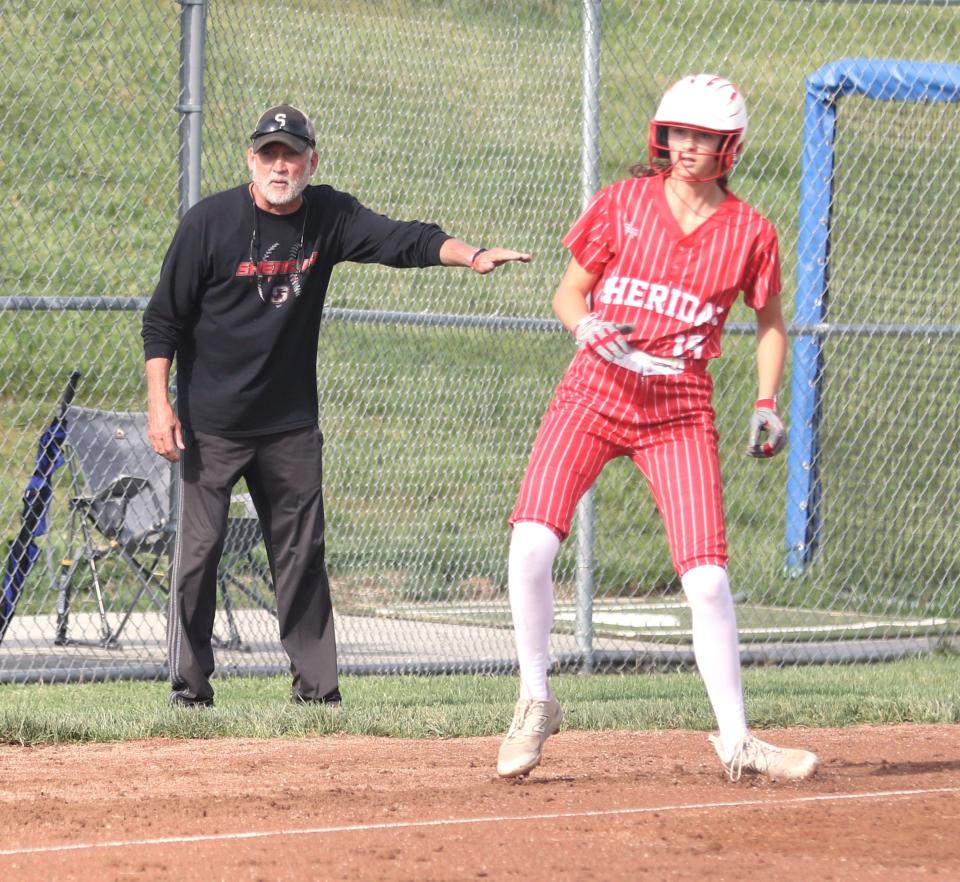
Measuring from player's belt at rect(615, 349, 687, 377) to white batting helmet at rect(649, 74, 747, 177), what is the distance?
22.8 inches

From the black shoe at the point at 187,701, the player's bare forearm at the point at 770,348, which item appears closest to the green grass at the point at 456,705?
the black shoe at the point at 187,701

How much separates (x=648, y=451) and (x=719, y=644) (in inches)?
23.7

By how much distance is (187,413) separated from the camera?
6363 mm

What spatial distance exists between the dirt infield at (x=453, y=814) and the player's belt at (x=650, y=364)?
1220 millimetres

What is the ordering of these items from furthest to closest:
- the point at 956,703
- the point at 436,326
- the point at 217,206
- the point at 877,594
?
the point at 877,594 < the point at 436,326 < the point at 956,703 < the point at 217,206

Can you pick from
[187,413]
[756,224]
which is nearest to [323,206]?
[187,413]

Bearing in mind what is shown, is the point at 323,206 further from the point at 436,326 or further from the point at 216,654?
the point at 216,654

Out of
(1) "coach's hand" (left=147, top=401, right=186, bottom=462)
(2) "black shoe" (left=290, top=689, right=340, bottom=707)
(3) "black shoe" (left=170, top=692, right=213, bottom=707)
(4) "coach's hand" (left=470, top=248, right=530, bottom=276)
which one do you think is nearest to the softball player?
(4) "coach's hand" (left=470, top=248, right=530, bottom=276)

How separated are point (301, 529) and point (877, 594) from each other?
16.3 ft

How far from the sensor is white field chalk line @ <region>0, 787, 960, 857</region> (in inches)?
163

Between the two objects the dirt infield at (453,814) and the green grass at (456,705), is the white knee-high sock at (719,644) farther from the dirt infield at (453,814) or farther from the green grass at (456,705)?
the green grass at (456,705)

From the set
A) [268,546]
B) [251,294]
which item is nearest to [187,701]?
[268,546]

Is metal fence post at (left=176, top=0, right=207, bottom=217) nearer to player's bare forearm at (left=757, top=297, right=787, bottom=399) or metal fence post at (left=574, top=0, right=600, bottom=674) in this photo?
metal fence post at (left=574, top=0, right=600, bottom=674)

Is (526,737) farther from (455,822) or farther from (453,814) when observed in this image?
(455,822)
